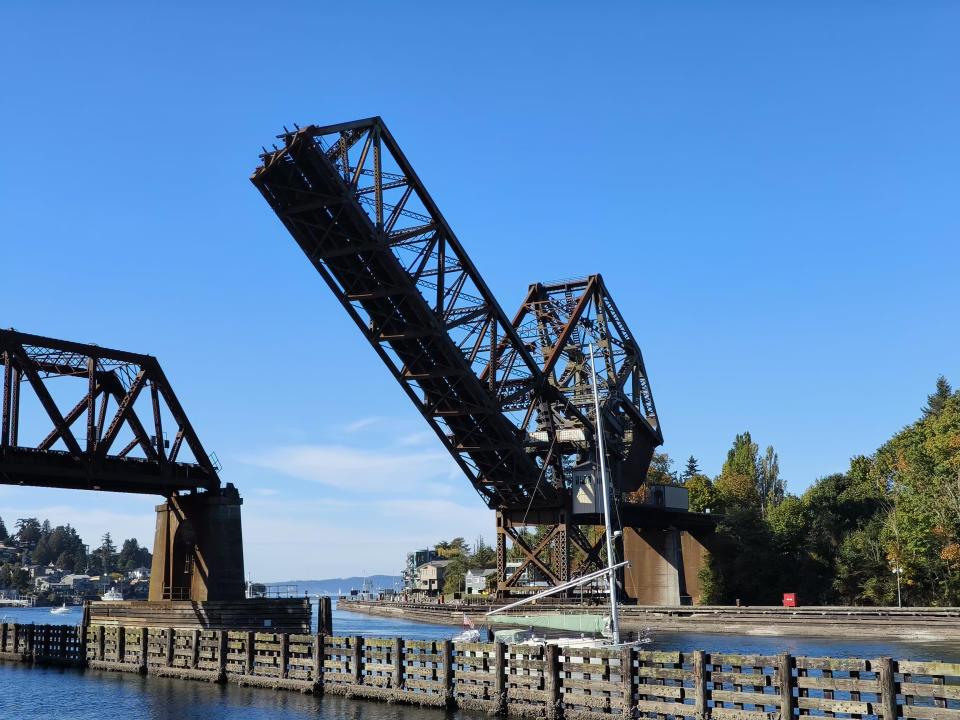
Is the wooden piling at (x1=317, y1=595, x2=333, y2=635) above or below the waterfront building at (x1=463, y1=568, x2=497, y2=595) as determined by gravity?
above

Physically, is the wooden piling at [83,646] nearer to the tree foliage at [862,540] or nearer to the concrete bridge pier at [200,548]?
the concrete bridge pier at [200,548]

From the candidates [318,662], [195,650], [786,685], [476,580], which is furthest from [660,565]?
[786,685]

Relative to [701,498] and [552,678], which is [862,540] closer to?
[701,498]

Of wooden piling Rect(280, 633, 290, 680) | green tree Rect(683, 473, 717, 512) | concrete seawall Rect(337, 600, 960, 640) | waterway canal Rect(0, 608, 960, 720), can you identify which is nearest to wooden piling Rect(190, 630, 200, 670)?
waterway canal Rect(0, 608, 960, 720)

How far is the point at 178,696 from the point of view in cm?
2802

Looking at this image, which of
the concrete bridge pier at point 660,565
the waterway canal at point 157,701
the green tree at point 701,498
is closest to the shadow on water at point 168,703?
the waterway canal at point 157,701

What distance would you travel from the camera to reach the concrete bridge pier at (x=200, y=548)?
4553 centimetres

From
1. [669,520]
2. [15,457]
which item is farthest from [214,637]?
[669,520]

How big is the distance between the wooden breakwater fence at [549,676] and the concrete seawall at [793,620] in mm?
19739

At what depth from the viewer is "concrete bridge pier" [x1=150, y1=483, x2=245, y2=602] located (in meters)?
45.5

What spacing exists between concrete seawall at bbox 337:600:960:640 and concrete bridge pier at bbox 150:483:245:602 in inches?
563

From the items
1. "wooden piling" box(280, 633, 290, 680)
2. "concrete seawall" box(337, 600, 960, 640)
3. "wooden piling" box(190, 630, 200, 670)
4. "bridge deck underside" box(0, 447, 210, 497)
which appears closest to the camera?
"wooden piling" box(280, 633, 290, 680)

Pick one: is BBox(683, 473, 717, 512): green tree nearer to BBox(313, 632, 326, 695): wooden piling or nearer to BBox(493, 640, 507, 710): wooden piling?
BBox(313, 632, 326, 695): wooden piling

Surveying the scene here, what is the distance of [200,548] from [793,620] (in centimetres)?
3399
